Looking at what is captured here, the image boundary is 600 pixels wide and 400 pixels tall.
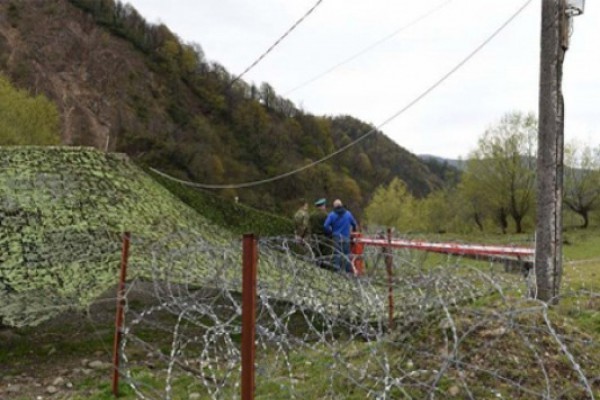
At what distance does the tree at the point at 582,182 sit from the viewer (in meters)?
39.7

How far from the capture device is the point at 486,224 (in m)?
41.8

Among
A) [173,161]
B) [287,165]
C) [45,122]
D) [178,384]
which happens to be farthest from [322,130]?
[178,384]

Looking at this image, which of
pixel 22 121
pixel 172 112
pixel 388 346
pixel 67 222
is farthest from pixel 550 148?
pixel 172 112

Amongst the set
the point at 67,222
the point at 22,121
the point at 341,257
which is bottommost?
the point at 341,257

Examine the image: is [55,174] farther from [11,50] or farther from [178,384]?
[11,50]

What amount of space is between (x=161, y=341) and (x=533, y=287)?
12.1 feet

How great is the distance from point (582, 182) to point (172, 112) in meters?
58.0

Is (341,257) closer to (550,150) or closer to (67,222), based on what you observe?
(550,150)

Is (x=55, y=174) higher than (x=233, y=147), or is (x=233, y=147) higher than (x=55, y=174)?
(x=233, y=147)

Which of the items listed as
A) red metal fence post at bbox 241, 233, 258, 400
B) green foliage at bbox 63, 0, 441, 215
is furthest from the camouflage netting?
green foliage at bbox 63, 0, 441, 215

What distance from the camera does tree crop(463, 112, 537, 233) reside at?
130 feet

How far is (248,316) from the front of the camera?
2.37 meters

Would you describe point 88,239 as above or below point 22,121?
below

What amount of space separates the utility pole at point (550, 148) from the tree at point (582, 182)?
123ft
